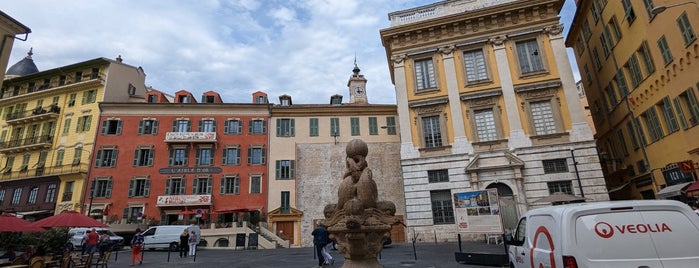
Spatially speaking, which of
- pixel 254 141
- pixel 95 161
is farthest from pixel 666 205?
pixel 95 161

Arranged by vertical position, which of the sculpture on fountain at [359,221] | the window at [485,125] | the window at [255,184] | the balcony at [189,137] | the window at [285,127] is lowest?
the sculpture on fountain at [359,221]

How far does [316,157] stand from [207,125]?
10466 millimetres

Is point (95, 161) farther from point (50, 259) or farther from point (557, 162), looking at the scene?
point (557, 162)

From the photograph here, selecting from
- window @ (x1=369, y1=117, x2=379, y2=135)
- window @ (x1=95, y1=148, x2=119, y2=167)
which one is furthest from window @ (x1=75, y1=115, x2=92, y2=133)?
window @ (x1=369, y1=117, x2=379, y2=135)

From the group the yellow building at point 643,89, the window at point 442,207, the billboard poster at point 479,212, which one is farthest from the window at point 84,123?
the yellow building at point 643,89

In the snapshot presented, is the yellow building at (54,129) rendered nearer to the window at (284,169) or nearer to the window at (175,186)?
the window at (175,186)

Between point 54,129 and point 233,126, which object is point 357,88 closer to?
point 233,126

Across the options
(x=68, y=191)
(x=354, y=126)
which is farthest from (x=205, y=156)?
(x=354, y=126)

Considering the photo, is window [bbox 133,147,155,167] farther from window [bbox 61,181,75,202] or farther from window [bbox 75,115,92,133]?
window [bbox 75,115,92,133]

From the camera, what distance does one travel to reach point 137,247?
1456cm

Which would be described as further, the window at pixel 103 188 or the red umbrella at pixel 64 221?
the window at pixel 103 188

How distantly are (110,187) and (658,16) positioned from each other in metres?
38.2

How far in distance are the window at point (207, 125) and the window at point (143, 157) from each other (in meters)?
4.54

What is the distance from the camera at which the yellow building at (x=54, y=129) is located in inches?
1186
